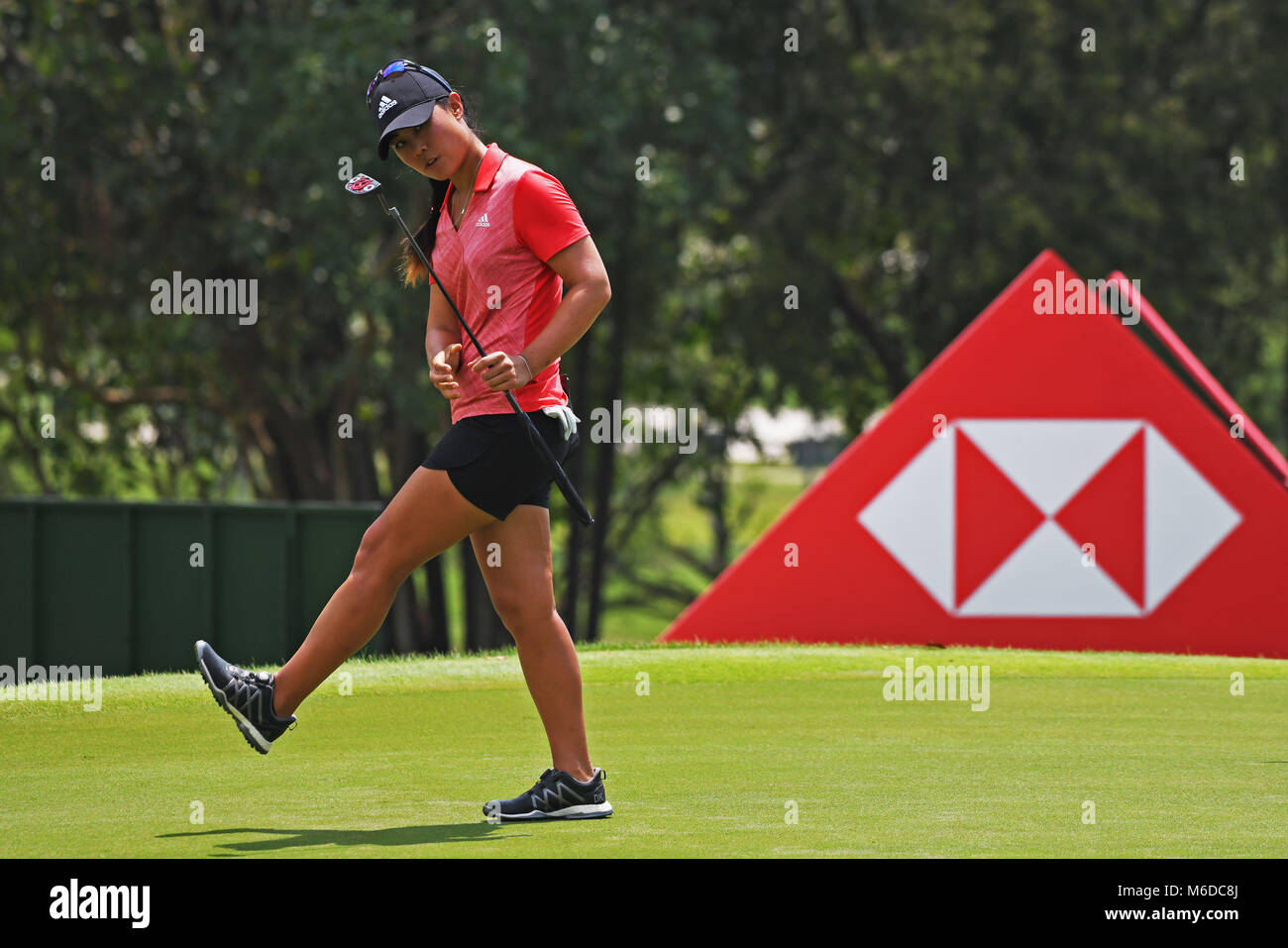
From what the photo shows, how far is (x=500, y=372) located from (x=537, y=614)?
2.49 ft

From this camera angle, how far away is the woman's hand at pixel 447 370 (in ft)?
17.3

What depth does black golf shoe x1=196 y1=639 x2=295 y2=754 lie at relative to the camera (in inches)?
211

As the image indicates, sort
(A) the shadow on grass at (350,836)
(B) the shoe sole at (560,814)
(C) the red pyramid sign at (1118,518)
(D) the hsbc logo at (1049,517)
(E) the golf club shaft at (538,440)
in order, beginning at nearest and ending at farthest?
(A) the shadow on grass at (350,836), (B) the shoe sole at (560,814), (E) the golf club shaft at (538,440), (D) the hsbc logo at (1049,517), (C) the red pyramid sign at (1118,518)

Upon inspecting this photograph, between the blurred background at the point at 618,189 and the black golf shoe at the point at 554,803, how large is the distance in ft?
41.9

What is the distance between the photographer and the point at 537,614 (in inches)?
210

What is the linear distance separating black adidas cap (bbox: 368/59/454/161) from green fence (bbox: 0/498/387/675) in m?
9.76

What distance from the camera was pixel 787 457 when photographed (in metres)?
30.9

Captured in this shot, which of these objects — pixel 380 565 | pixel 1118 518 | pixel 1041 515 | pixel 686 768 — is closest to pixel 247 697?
pixel 380 565

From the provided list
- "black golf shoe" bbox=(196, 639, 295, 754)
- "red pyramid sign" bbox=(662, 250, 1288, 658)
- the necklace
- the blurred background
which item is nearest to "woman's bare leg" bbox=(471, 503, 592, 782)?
"black golf shoe" bbox=(196, 639, 295, 754)

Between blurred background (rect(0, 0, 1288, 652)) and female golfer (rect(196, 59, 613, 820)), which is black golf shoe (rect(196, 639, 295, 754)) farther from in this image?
blurred background (rect(0, 0, 1288, 652))

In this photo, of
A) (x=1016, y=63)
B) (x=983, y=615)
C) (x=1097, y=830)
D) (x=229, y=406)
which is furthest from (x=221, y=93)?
(x=1097, y=830)

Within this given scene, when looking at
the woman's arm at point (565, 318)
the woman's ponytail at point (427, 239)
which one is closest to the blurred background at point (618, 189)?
the woman's ponytail at point (427, 239)

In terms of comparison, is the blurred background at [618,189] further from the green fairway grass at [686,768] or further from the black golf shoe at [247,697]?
the black golf shoe at [247,697]
